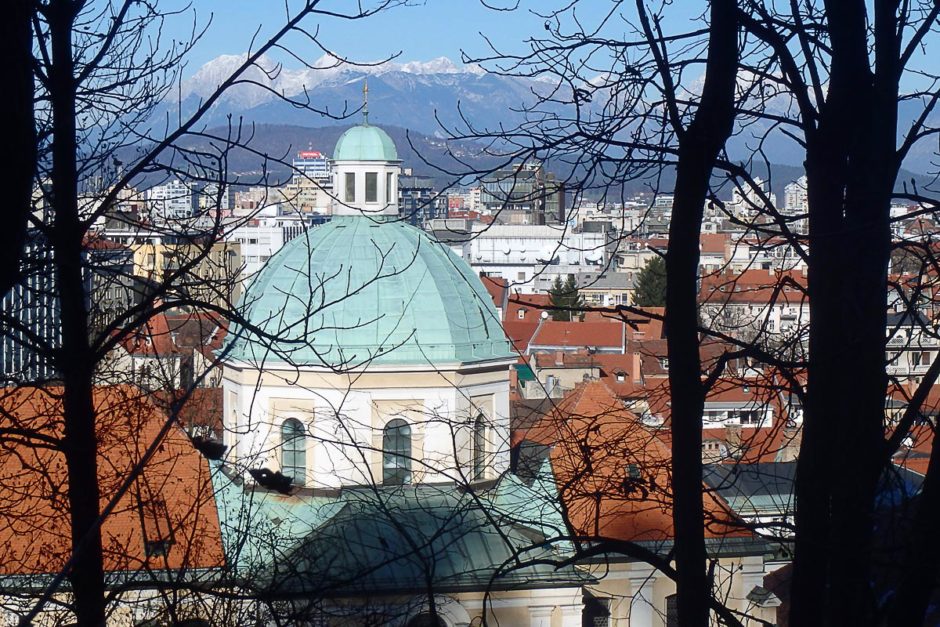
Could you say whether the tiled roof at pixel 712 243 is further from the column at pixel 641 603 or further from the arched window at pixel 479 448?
the arched window at pixel 479 448

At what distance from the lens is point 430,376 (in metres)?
18.1

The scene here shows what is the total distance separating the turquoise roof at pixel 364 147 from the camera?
20.7m

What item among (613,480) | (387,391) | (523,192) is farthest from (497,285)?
(387,391)

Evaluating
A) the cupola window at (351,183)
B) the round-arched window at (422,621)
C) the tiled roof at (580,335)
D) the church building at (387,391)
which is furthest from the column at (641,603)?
the tiled roof at (580,335)

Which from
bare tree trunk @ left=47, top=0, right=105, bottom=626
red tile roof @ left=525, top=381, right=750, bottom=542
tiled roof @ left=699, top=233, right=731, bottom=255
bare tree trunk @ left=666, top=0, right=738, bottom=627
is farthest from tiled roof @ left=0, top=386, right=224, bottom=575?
tiled roof @ left=699, top=233, right=731, bottom=255

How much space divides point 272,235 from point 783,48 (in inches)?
3640

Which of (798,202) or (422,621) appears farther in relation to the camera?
(798,202)

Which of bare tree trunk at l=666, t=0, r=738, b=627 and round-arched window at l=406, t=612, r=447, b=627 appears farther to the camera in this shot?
round-arched window at l=406, t=612, r=447, b=627

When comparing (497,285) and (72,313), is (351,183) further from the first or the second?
(72,313)

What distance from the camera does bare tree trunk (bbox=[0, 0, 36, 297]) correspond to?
294 cm

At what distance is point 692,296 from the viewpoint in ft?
15.8

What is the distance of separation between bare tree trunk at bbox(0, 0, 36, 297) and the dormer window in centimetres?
1759

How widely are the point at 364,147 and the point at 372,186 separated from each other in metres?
0.62

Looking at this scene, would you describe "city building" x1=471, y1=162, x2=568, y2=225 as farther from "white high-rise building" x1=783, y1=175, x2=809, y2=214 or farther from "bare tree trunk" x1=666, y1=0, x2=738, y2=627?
"white high-rise building" x1=783, y1=175, x2=809, y2=214
